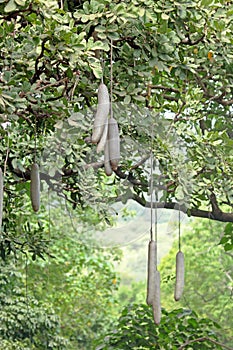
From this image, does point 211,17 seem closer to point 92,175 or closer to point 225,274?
point 92,175

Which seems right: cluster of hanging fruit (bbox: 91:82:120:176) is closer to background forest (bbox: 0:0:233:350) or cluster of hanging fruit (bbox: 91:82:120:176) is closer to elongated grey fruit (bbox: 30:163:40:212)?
background forest (bbox: 0:0:233:350)

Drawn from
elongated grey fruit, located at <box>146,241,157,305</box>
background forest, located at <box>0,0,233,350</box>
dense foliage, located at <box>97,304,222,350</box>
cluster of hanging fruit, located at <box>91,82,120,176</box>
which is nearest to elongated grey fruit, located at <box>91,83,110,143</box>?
cluster of hanging fruit, located at <box>91,82,120,176</box>

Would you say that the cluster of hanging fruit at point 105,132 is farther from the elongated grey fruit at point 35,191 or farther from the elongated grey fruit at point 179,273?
the elongated grey fruit at point 179,273

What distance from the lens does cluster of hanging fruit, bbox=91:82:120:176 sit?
1113mm

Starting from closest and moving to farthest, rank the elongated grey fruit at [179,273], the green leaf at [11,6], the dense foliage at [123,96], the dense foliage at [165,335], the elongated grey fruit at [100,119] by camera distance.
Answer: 1. the elongated grey fruit at [100,119]
2. the green leaf at [11,6]
3. the dense foliage at [123,96]
4. the elongated grey fruit at [179,273]
5. the dense foliage at [165,335]

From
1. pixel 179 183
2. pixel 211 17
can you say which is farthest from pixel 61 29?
pixel 179 183

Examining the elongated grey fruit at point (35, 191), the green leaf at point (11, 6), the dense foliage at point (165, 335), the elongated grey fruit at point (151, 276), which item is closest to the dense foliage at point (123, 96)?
the green leaf at point (11, 6)

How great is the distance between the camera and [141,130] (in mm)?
1936

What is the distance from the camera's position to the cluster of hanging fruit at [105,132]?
1.11 m

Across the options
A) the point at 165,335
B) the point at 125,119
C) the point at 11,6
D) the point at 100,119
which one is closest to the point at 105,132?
the point at 100,119

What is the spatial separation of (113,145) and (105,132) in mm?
41

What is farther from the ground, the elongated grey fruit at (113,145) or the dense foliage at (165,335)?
the elongated grey fruit at (113,145)

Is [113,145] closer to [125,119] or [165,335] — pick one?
[125,119]

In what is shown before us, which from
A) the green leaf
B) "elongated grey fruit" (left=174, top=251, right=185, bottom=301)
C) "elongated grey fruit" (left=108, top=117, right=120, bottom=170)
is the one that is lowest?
"elongated grey fruit" (left=174, top=251, right=185, bottom=301)
